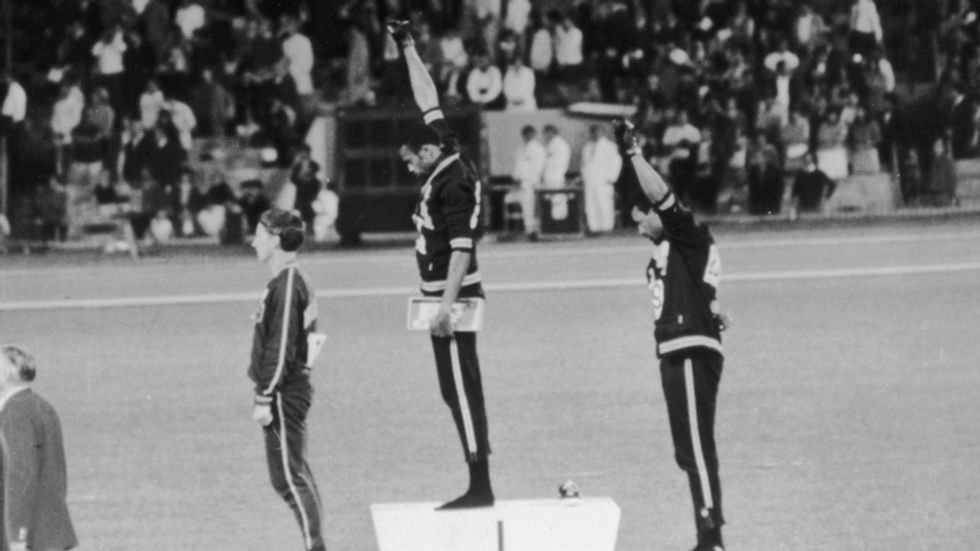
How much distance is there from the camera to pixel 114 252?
Result: 99.5ft

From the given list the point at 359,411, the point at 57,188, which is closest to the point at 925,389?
the point at 359,411

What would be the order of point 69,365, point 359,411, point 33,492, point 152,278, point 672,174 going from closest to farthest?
1. point 33,492
2. point 359,411
3. point 69,365
4. point 152,278
5. point 672,174

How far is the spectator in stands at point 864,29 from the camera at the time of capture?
35.4 metres

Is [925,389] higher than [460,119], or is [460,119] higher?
[460,119]

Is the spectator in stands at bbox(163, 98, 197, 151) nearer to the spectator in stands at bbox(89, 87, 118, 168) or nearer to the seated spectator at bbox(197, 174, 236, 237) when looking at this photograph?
the spectator in stands at bbox(89, 87, 118, 168)

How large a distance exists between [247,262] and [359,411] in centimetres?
1141

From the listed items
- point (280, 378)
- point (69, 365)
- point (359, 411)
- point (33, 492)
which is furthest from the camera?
point (69, 365)

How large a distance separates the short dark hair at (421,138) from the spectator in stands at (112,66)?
22.9 m

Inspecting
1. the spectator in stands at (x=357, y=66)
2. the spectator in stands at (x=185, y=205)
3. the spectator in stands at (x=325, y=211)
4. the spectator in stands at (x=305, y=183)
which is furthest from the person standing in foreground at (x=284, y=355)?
the spectator in stands at (x=357, y=66)

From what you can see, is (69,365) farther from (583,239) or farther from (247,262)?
(583,239)

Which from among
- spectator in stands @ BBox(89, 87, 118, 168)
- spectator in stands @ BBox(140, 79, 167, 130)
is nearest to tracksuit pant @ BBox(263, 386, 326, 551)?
spectator in stands @ BBox(140, 79, 167, 130)

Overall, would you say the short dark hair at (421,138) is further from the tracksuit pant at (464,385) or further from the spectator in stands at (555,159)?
the spectator in stands at (555,159)

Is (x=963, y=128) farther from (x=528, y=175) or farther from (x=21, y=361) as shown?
(x=21, y=361)

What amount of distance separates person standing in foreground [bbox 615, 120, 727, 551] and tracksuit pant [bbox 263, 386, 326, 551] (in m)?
1.95
